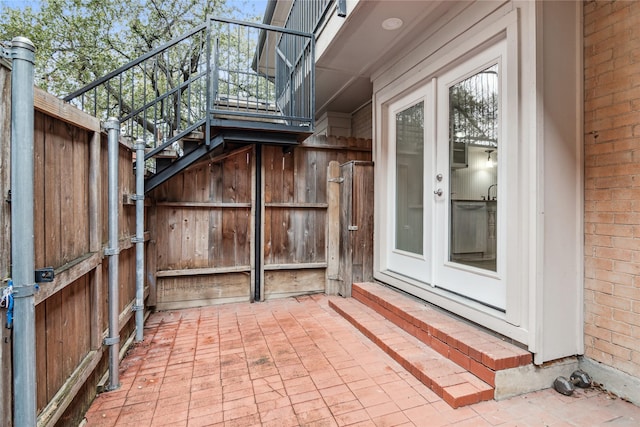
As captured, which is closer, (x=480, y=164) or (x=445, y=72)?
(x=480, y=164)

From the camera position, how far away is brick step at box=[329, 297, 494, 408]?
1.89 meters

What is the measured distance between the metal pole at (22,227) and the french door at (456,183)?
2566 millimetres

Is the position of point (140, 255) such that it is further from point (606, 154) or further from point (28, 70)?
point (606, 154)

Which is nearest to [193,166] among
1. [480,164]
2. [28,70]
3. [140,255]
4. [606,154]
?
[140,255]

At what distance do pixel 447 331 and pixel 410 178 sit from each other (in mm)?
1597

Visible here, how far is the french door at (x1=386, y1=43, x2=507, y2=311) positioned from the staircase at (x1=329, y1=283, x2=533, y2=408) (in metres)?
0.28

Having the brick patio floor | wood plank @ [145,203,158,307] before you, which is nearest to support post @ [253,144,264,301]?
the brick patio floor

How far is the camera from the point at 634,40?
1859 millimetres

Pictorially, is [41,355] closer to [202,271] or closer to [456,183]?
[202,271]

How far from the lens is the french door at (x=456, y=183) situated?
7.79 ft

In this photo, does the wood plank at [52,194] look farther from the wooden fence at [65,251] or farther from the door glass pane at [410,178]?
the door glass pane at [410,178]

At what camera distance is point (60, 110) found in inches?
57.5

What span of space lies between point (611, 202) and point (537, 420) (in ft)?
4.46

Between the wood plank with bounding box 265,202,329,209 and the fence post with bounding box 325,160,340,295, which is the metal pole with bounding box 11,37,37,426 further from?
the fence post with bounding box 325,160,340,295
